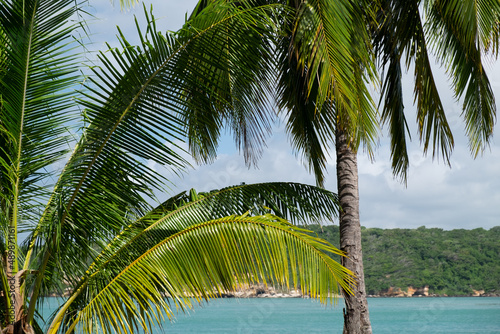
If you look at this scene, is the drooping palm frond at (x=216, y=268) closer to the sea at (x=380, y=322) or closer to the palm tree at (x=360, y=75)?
the palm tree at (x=360, y=75)

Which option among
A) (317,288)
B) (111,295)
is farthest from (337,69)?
(111,295)

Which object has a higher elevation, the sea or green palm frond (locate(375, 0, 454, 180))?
green palm frond (locate(375, 0, 454, 180))

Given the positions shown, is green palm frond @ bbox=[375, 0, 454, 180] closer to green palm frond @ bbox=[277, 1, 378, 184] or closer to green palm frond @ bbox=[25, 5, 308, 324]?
green palm frond @ bbox=[277, 1, 378, 184]

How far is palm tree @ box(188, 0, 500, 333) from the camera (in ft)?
20.0

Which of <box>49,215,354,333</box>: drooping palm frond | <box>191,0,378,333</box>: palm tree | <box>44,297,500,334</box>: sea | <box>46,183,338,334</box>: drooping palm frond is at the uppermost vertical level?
<box>191,0,378,333</box>: palm tree

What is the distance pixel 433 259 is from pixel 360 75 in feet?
180

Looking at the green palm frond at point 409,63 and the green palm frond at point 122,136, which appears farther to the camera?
the green palm frond at point 409,63

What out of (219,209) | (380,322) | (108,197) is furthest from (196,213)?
(380,322)

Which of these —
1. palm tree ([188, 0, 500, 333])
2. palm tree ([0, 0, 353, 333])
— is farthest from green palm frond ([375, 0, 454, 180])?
palm tree ([0, 0, 353, 333])

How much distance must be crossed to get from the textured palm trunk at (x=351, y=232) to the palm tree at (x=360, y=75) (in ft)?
0.04

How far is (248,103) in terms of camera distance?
687cm

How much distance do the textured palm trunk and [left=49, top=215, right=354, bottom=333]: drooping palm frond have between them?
2535 mm

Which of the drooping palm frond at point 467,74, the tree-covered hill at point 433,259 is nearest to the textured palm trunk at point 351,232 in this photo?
the drooping palm frond at point 467,74

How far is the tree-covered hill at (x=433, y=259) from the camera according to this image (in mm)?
54469
